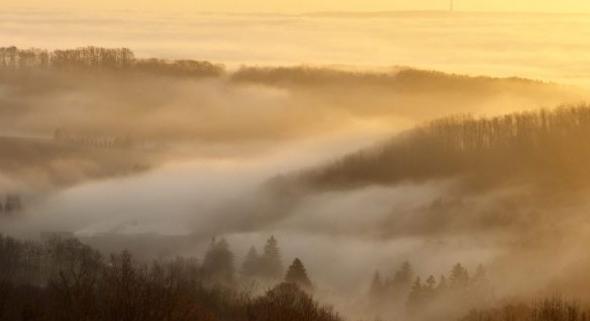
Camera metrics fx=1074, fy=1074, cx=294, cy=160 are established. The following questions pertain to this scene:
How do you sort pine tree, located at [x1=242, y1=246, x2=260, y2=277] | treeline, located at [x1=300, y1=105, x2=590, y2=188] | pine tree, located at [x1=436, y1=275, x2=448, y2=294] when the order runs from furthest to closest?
treeline, located at [x1=300, y1=105, x2=590, y2=188]
pine tree, located at [x1=242, y1=246, x2=260, y2=277]
pine tree, located at [x1=436, y1=275, x2=448, y2=294]

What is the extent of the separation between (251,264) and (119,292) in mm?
32689

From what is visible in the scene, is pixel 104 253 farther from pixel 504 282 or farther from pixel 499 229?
pixel 499 229

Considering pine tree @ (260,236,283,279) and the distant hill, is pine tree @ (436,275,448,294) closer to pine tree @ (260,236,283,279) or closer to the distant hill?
pine tree @ (260,236,283,279)

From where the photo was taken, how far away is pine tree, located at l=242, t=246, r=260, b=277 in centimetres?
5006

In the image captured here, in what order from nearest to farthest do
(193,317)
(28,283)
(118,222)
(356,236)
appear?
(193,317)
(28,283)
(118,222)
(356,236)

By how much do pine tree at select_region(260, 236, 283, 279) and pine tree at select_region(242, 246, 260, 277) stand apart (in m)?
0.30

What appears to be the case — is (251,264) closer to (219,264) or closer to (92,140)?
(219,264)

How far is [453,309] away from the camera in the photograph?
42438mm

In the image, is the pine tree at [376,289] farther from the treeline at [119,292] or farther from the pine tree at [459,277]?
the treeline at [119,292]

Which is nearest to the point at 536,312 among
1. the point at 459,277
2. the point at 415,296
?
the point at 415,296

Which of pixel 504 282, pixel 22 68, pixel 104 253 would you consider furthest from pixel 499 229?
pixel 22 68

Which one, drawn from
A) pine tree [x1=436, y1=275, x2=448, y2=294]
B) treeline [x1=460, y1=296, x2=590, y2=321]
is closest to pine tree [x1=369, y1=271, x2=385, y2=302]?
pine tree [x1=436, y1=275, x2=448, y2=294]

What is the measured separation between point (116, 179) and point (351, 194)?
66.5 ft

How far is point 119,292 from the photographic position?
66.2ft
